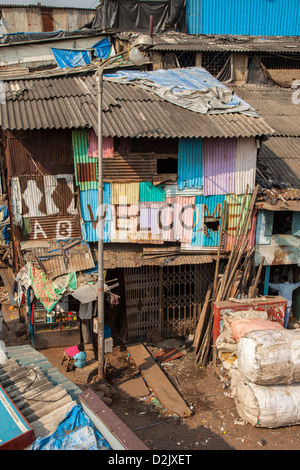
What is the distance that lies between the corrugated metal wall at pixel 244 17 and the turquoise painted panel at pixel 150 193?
47.9ft

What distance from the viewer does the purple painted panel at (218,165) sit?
35.9 ft

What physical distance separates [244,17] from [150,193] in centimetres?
1607

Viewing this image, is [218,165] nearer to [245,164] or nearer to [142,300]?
[245,164]

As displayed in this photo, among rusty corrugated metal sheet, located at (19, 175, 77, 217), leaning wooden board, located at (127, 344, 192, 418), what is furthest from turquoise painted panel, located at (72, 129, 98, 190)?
leaning wooden board, located at (127, 344, 192, 418)

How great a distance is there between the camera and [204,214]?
1134 centimetres

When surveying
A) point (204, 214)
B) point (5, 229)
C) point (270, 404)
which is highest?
point (204, 214)

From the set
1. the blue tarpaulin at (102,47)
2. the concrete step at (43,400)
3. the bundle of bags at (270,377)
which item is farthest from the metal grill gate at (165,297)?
the blue tarpaulin at (102,47)

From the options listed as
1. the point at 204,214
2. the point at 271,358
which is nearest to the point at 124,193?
the point at 204,214

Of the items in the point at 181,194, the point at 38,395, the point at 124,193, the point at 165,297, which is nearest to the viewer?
the point at 38,395

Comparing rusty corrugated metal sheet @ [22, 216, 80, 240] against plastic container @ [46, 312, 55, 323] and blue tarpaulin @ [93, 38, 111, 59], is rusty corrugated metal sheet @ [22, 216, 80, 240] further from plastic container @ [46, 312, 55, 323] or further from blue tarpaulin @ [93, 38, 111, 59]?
blue tarpaulin @ [93, 38, 111, 59]

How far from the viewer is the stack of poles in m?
11.3

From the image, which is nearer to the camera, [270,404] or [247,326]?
[270,404]

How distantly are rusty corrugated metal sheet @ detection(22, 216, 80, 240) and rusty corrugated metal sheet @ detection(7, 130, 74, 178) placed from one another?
4.13ft

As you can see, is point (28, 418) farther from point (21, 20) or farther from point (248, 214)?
point (21, 20)
